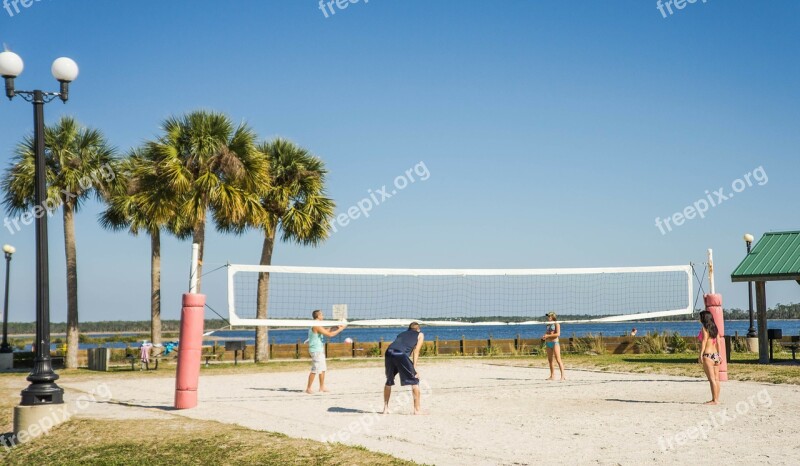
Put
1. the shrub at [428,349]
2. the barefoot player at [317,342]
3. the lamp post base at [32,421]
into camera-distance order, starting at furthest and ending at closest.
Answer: the shrub at [428,349] < the barefoot player at [317,342] < the lamp post base at [32,421]

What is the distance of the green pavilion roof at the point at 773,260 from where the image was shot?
73.1 feet

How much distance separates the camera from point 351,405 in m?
14.3

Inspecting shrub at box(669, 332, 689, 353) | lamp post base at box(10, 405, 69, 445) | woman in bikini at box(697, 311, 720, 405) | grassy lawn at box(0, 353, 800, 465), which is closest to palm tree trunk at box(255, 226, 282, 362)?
grassy lawn at box(0, 353, 800, 465)

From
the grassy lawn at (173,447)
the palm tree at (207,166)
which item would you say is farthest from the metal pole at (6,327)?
the grassy lawn at (173,447)

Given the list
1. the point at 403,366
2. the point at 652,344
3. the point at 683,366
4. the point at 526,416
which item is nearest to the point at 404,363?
the point at 403,366

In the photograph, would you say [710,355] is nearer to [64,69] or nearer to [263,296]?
[64,69]

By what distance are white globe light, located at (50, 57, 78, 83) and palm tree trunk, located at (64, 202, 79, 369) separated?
15992 millimetres

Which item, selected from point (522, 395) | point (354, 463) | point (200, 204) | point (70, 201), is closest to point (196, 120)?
point (200, 204)

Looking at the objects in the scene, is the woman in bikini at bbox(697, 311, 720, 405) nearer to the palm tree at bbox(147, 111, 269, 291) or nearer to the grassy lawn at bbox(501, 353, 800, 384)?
the grassy lawn at bbox(501, 353, 800, 384)

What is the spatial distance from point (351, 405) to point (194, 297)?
11.3ft

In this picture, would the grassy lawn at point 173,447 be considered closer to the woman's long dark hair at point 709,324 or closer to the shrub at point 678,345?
the woman's long dark hair at point 709,324

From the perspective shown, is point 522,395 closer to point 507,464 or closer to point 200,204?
point 507,464

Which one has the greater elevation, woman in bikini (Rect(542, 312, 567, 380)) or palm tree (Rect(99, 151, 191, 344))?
palm tree (Rect(99, 151, 191, 344))

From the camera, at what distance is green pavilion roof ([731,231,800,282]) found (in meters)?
22.3
